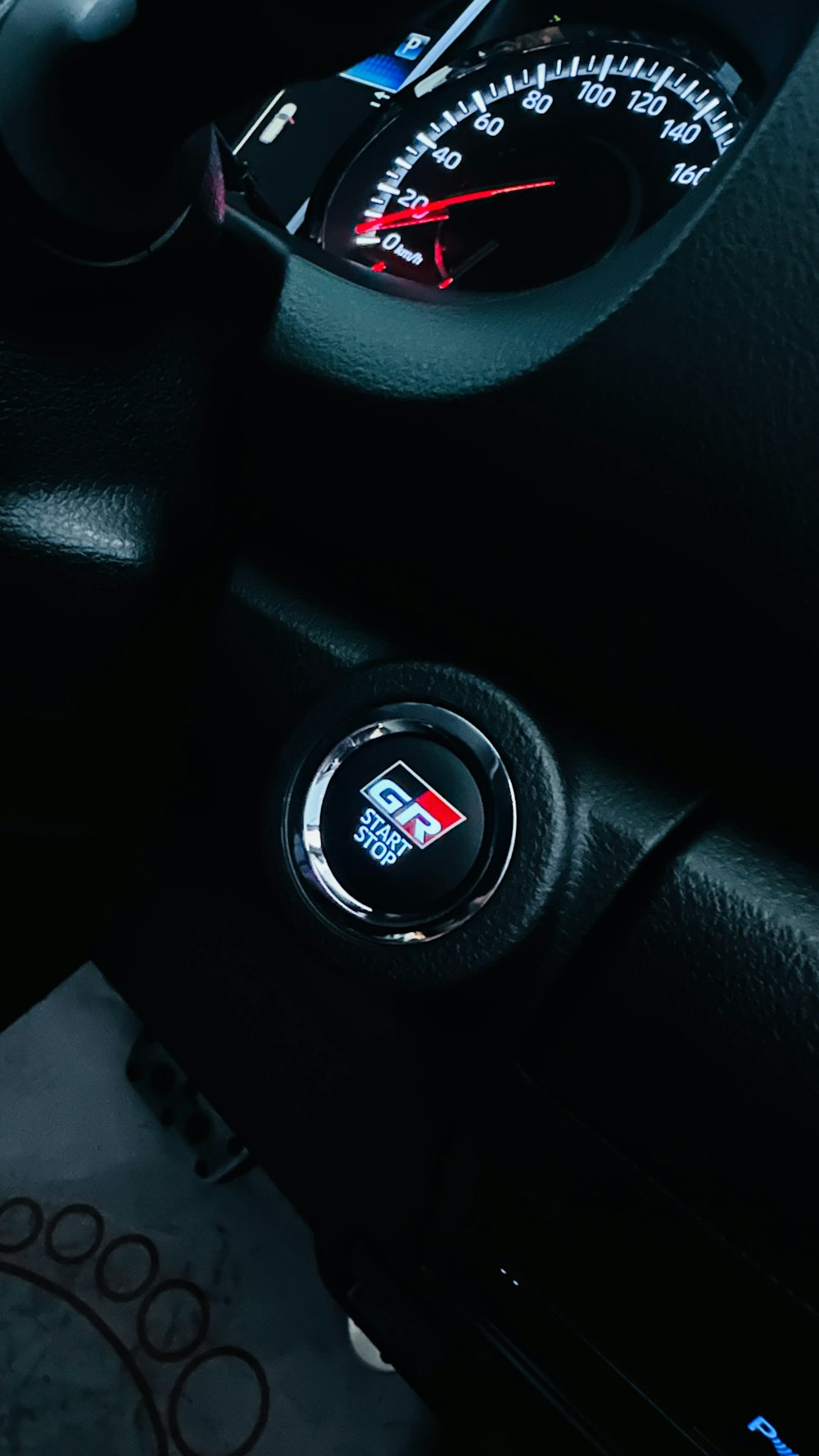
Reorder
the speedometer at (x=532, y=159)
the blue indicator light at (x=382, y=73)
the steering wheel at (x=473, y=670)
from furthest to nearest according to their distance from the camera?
the blue indicator light at (x=382, y=73), the speedometer at (x=532, y=159), the steering wheel at (x=473, y=670)

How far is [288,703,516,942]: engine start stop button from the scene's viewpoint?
56 cm

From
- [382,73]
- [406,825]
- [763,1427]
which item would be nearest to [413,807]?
[406,825]

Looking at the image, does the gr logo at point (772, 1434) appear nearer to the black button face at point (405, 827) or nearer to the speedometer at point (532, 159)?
the black button face at point (405, 827)

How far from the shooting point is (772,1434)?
1.92ft

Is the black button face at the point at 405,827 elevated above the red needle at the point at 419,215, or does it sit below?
below

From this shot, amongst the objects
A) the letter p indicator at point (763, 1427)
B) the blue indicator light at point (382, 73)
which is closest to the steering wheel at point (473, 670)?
the letter p indicator at point (763, 1427)

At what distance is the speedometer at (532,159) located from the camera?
0.67 metres

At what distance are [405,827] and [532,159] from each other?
1.34ft

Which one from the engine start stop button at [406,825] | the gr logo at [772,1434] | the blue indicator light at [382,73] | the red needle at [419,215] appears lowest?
the gr logo at [772,1434]

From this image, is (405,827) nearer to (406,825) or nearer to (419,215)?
(406,825)

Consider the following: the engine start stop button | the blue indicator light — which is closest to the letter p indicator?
the engine start stop button

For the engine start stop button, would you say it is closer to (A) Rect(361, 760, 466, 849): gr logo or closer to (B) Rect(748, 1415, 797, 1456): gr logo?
(A) Rect(361, 760, 466, 849): gr logo

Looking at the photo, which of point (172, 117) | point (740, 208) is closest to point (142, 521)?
point (172, 117)

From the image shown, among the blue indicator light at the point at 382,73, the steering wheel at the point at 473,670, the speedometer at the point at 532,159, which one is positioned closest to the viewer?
the steering wheel at the point at 473,670
